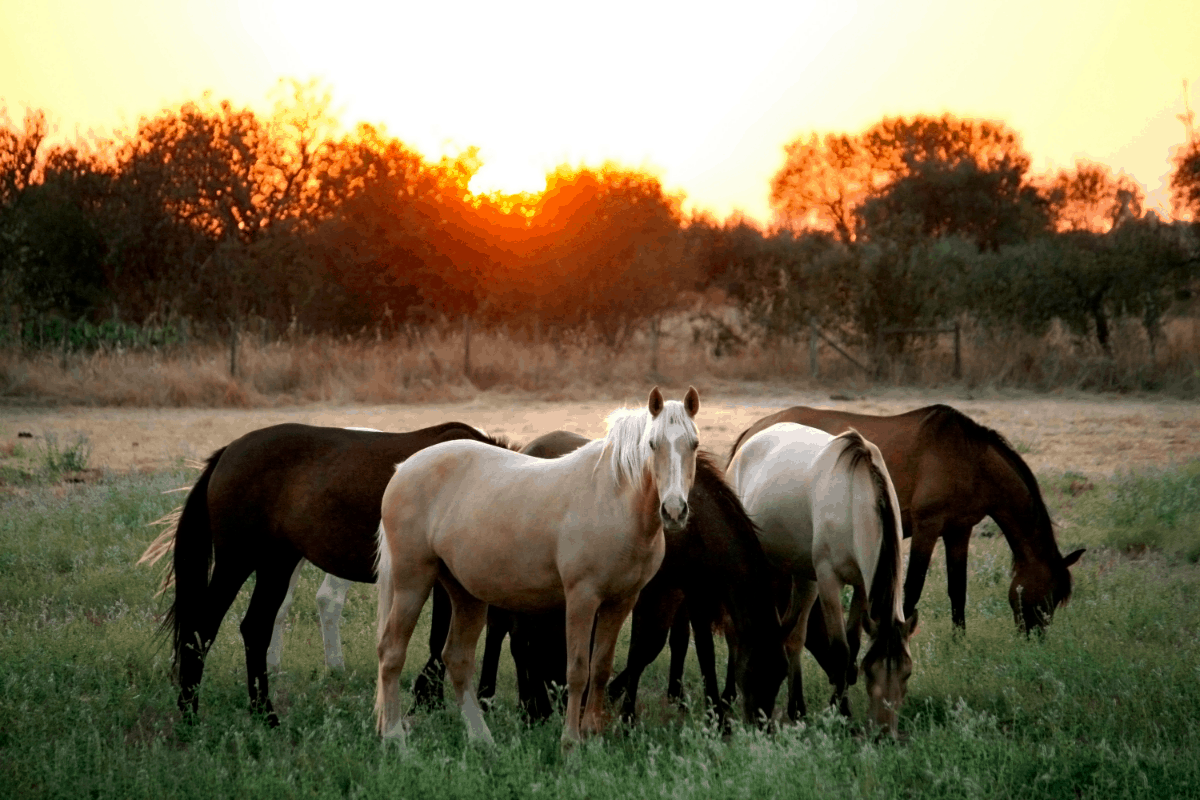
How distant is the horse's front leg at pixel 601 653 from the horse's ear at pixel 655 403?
0.90 metres

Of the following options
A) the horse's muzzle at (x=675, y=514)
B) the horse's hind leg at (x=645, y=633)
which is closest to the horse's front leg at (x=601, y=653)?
the horse's hind leg at (x=645, y=633)

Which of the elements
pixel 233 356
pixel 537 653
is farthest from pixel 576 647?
pixel 233 356

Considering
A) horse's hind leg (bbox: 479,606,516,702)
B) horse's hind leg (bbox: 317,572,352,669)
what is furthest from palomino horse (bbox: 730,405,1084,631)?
horse's hind leg (bbox: 317,572,352,669)

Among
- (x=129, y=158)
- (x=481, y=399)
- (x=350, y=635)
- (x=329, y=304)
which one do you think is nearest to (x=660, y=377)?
(x=481, y=399)

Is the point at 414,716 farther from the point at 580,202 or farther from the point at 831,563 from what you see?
the point at 580,202

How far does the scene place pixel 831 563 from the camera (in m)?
5.68

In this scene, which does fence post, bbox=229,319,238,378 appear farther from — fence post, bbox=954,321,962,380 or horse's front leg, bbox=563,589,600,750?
horse's front leg, bbox=563,589,600,750

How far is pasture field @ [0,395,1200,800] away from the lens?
4363mm

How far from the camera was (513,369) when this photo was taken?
76.5ft

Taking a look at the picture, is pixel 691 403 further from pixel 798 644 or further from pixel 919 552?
pixel 919 552

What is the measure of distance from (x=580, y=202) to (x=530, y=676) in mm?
23239

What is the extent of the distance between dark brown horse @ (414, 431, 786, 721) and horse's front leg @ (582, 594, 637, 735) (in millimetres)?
599

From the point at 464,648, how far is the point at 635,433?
4.83 ft

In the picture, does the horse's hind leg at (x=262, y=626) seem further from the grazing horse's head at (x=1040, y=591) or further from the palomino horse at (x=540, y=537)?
the grazing horse's head at (x=1040, y=591)
